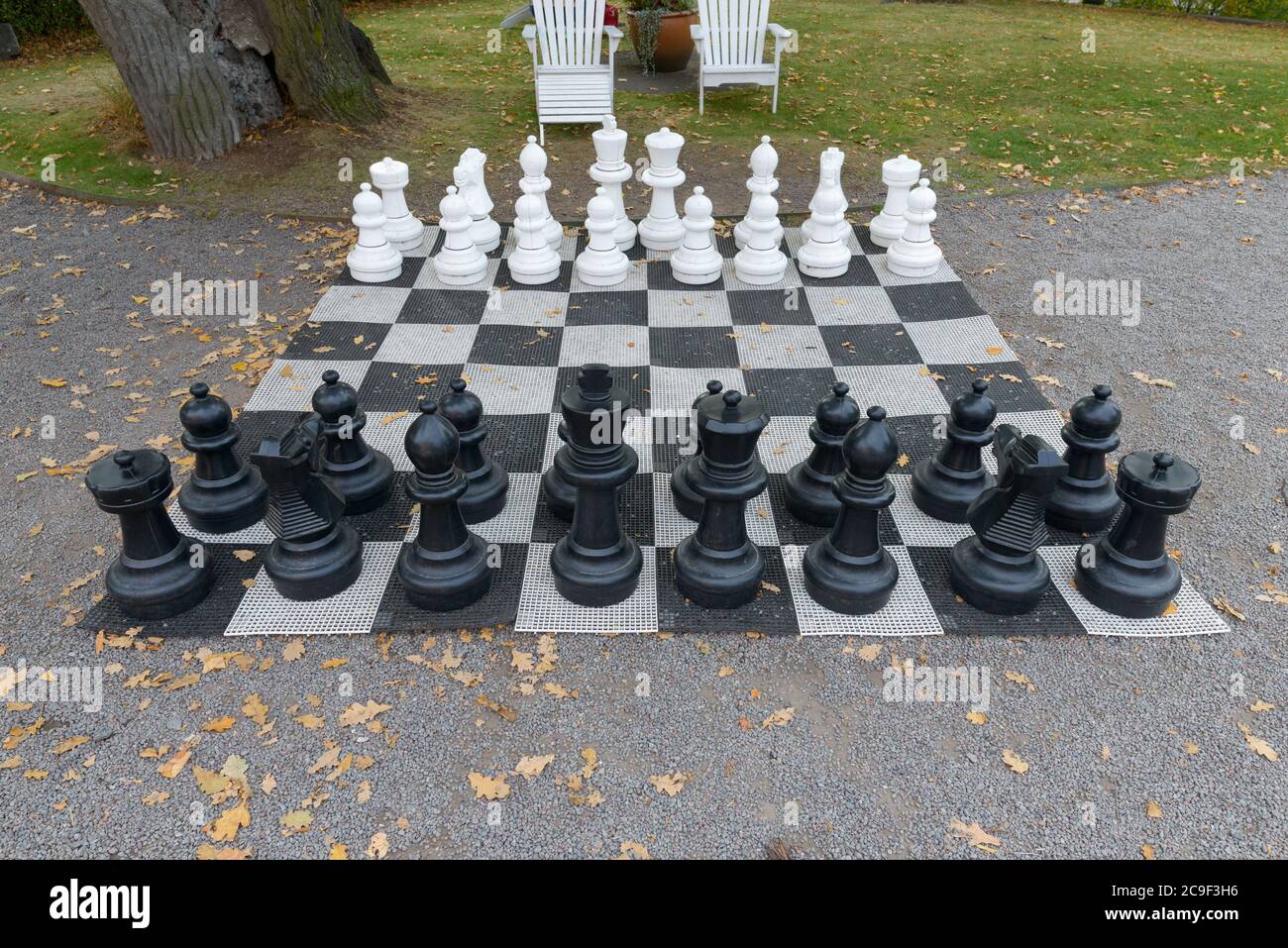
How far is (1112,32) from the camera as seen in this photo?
9672mm

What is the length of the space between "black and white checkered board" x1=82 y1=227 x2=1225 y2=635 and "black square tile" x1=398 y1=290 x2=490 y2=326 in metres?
0.01

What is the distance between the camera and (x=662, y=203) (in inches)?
163

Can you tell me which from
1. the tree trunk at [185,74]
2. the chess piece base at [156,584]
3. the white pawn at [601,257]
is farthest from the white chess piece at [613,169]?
the tree trunk at [185,74]

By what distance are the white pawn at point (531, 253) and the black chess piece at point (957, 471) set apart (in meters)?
2.01

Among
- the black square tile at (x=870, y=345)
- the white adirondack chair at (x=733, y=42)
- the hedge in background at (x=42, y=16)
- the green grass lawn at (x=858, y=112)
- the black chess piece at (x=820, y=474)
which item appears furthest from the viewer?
the hedge in background at (x=42, y=16)

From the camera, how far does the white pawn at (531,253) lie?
12.6 feet

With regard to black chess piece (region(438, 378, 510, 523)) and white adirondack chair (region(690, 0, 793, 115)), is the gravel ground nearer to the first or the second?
black chess piece (region(438, 378, 510, 523))

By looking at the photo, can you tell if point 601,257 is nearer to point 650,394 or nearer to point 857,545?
point 650,394

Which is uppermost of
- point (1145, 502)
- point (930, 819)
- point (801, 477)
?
point (1145, 502)

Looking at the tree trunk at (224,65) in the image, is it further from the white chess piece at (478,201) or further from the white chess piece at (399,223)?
the white chess piece at (478,201)

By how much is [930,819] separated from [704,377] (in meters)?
1.83

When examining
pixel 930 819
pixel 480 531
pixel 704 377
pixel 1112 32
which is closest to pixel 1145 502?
pixel 930 819

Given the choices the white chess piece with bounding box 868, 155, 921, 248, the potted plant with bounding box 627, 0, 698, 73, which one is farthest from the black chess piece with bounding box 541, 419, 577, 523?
the potted plant with bounding box 627, 0, 698, 73

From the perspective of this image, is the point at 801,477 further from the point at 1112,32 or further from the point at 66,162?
Result: the point at 1112,32
